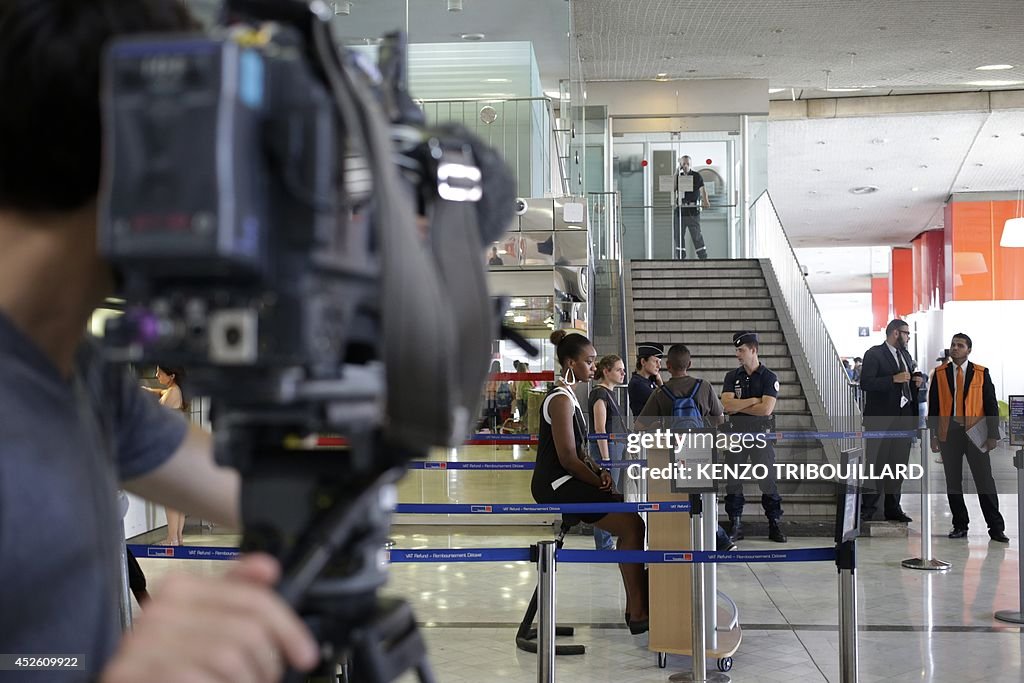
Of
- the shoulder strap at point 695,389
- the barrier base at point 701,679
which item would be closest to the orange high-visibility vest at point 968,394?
the shoulder strap at point 695,389

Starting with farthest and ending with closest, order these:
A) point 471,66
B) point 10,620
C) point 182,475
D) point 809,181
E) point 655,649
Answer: point 809,181
point 471,66
point 655,649
point 182,475
point 10,620

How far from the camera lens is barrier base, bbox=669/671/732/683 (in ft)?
16.3

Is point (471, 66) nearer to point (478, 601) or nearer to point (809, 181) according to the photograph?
point (478, 601)

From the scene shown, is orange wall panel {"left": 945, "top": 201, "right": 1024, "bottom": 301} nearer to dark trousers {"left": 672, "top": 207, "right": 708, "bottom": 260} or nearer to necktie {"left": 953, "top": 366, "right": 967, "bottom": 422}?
dark trousers {"left": 672, "top": 207, "right": 708, "bottom": 260}

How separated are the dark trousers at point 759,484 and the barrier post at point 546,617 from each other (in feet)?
8.58

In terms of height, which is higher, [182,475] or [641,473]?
[182,475]

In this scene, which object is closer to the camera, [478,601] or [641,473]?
[641,473]

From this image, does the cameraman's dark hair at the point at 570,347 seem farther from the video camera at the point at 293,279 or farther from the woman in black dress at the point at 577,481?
the video camera at the point at 293,279

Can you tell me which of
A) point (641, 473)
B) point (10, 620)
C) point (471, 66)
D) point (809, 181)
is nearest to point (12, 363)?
point (10, 620)

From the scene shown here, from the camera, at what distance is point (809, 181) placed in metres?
24.0

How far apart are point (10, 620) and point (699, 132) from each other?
19.7 m

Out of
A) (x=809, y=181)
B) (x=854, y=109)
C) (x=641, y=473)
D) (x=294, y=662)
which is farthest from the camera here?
(x=809, y=181)

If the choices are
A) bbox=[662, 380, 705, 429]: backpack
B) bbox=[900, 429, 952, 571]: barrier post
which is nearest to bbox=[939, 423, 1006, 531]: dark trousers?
bbox=[900, 429, 952, 571]: barrier post

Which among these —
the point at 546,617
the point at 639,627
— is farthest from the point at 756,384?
the point at 546,617
